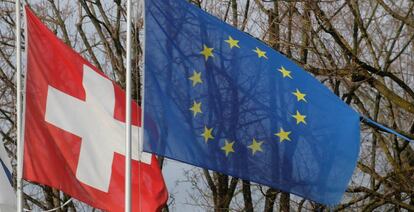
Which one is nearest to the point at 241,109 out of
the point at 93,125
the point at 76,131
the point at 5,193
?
the point at 93,125

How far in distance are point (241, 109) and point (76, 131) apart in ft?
5.62

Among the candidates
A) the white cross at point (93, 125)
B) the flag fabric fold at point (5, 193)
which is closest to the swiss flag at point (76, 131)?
the white cross at point (93, 125)

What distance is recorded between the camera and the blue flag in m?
8.15

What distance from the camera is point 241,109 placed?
325 inches

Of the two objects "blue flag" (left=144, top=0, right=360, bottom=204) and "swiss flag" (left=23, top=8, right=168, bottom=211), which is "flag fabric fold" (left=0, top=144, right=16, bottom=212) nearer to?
"swiss flag" (left=23, top=8, right=168, bottom=211)

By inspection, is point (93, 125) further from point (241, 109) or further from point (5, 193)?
point (241, 109)

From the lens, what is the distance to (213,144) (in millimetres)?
8164

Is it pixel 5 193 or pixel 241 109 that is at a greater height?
pixel 241 109

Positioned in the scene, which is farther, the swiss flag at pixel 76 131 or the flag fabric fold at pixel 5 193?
the flag fabric fold at pixel 5 193

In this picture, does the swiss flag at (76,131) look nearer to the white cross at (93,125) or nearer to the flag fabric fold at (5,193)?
the white cross at (93,125)

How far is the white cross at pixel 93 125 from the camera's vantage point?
8836 millimetres

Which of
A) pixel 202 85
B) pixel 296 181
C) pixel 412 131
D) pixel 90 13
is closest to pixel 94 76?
pixel 202 85

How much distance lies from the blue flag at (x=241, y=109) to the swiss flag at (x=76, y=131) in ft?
2.62

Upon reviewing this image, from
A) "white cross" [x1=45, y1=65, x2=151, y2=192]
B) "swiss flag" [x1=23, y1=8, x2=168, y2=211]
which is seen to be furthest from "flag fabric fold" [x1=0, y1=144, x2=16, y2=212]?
"white cross" [x1=45, y1=65, x2=151, y2=192]
